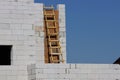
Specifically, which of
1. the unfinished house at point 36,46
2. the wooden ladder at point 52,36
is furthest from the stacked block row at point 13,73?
the wooden ladder at point 52,36

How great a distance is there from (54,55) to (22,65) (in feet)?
9.48

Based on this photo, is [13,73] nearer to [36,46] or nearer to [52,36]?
[36,46]

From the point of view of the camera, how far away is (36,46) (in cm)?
2147

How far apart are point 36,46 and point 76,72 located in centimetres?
391

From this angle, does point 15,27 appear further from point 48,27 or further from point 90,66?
point 90,66

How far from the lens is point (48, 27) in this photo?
22.4 meters

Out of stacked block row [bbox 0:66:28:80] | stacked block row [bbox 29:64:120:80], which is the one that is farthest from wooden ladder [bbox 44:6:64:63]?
stacked block row [bbox 29:64:120:80]

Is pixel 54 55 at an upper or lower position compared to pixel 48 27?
lower

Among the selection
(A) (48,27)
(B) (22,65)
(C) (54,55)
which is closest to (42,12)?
(A) (48,27)

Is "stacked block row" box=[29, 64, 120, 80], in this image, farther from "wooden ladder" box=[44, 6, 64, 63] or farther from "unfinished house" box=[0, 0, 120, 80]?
"wooden ladder" box=[44, 6, 64, 63]

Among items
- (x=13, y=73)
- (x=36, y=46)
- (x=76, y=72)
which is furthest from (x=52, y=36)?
(x=76, y=72)

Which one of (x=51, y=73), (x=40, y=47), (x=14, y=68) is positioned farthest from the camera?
(x=40, y=47)

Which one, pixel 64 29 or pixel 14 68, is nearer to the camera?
pixel 14 68

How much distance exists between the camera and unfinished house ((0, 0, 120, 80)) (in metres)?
18.2
